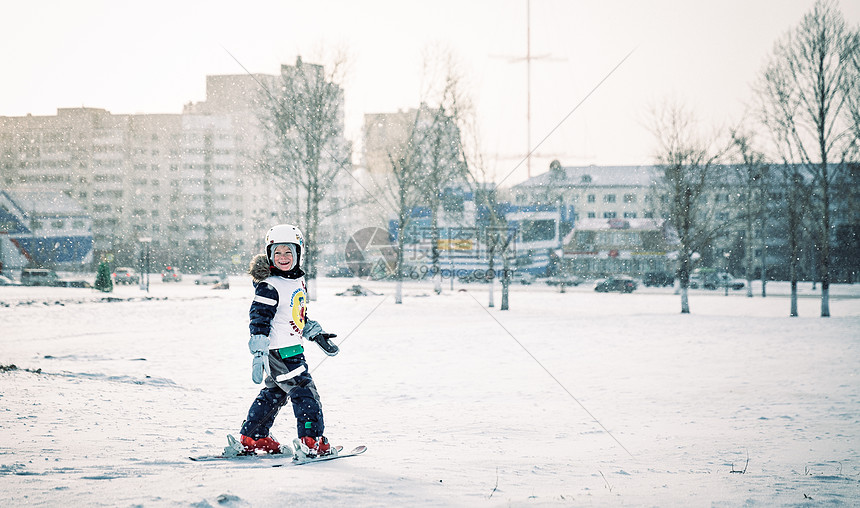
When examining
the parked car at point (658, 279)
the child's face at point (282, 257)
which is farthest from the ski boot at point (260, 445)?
the parked car at point (658, 279)

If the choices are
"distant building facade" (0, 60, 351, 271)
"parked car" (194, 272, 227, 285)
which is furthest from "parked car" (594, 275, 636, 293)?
"distant building facade" (0, 60, 351, 271)

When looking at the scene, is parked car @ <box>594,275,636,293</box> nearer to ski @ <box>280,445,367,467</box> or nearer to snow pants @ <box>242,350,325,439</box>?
ski @ <box>280,445,367,467</box>

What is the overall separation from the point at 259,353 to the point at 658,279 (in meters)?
54.6

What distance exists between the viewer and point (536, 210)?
167 feet

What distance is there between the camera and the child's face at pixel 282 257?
509cm

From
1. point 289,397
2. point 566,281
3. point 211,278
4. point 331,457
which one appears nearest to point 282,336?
point 289,397

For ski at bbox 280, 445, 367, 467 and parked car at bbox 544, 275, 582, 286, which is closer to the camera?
ski at bbox 280, 445, 367, 467

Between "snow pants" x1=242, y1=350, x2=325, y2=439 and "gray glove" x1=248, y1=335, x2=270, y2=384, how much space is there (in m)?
0.24

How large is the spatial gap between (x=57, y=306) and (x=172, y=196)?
72613mm

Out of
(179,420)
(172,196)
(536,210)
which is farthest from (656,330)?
(172,196)

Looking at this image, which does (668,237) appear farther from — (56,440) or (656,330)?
(56,440)

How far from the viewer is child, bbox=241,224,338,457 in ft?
16.5

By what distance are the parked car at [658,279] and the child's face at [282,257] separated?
53.4 m

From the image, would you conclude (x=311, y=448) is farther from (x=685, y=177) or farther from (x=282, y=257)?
(x=685, y=177)
